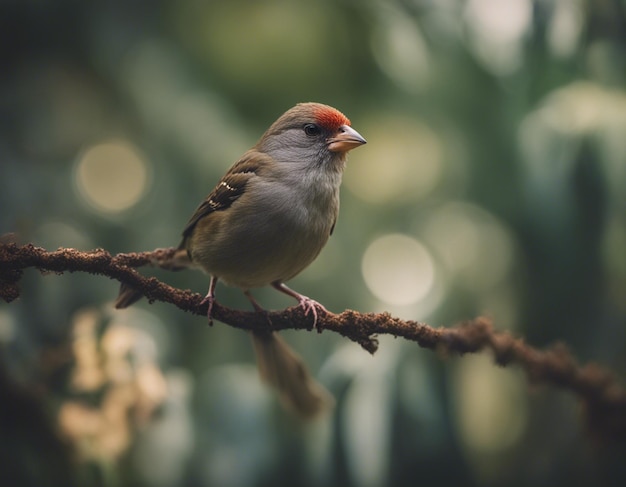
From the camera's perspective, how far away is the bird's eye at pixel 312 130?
62.8 inches

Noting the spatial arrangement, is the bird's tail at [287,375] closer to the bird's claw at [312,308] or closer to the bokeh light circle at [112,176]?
the bird's claw at [312,308]

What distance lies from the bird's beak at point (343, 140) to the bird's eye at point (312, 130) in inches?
1.4

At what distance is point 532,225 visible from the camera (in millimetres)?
2445

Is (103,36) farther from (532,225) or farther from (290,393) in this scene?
(532,225)

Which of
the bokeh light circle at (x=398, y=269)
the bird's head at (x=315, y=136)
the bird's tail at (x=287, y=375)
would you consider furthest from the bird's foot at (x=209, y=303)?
the bokeh light circle at (x=398, y=269)

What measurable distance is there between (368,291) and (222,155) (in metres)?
0.78

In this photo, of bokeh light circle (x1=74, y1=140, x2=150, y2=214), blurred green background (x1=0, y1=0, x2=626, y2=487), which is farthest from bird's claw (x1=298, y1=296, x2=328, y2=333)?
bokeh light circle (x1=74, y1=140, x2=150, y2=214)

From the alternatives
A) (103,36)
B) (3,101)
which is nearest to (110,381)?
(3,101)

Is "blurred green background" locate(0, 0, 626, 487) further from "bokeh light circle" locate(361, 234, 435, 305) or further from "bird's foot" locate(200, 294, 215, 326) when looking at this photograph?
"bird's foot" locate(200, 294, 215, 326)

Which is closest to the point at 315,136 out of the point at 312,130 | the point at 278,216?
the point at 312,130

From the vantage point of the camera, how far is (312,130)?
160 centimetres

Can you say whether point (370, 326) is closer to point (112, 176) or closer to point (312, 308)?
point (312, 308)

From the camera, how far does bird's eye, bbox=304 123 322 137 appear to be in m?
1.59

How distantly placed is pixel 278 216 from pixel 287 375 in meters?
0.44
